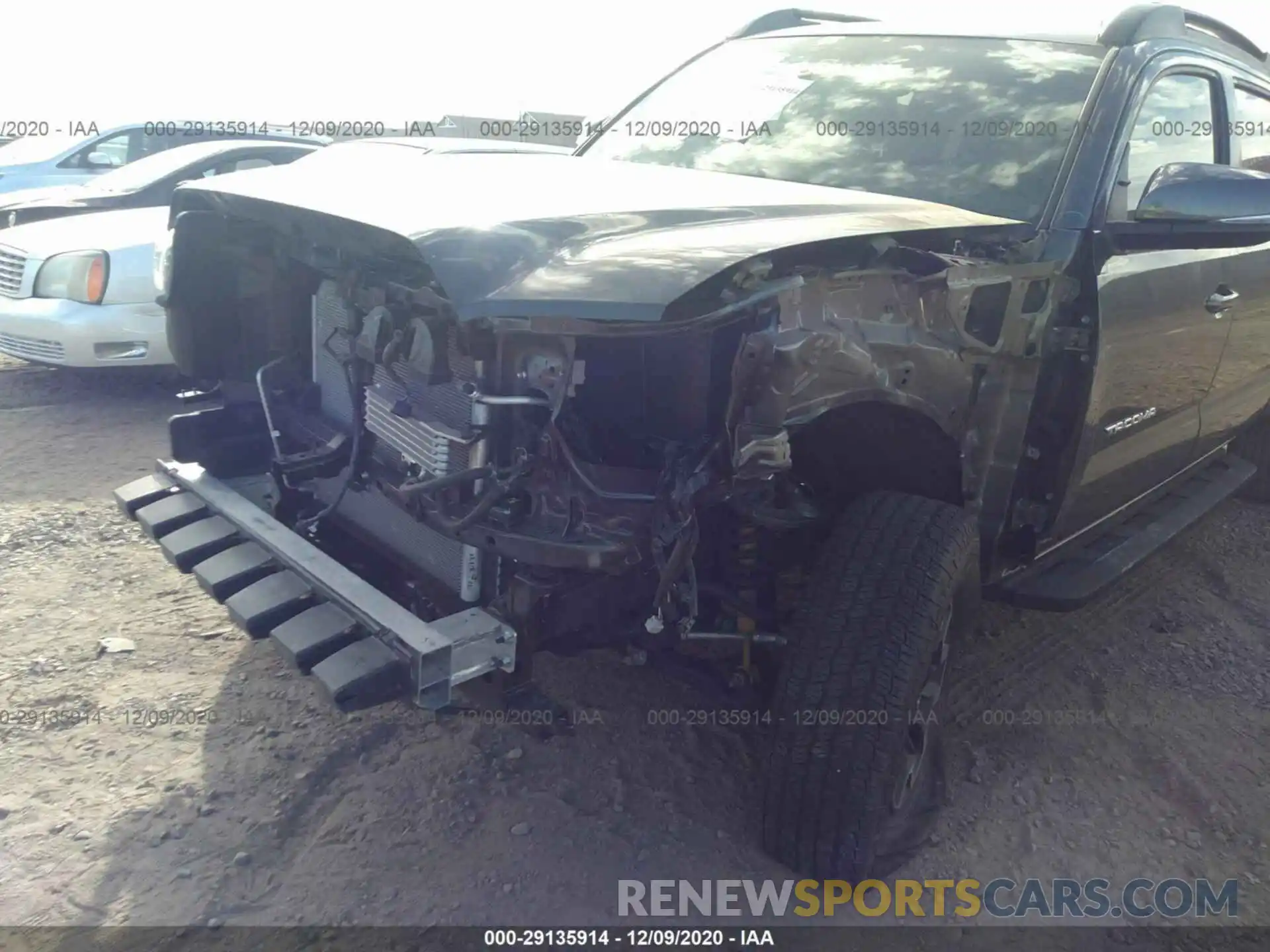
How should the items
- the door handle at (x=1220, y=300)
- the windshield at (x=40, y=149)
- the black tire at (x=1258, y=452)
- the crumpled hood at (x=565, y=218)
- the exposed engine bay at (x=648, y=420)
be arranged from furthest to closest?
the windshield at (x=40, y=149)
the black tire at (x=1258, y=452)
the door handle at (x=1220, y=300)
the exposed engine bay at (x=648, y=420)
the crumpled hood at (x=565, y=218)

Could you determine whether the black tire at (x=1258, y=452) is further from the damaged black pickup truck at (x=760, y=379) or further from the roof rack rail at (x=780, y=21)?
the roof rack rail at (x=780, y=21)

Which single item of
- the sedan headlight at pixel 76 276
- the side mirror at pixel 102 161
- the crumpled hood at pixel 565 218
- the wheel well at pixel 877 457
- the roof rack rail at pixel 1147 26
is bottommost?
the sedan headlight at pixel 76 276

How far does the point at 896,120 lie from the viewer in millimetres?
3369

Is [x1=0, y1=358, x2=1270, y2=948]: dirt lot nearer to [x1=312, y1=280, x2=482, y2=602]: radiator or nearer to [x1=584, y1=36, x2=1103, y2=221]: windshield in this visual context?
[x1=312, y1=280, x2=482, y2=602]: radiator

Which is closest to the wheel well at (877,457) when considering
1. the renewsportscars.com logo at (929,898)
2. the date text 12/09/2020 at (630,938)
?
the renewsportscars.com logo at (929,898)

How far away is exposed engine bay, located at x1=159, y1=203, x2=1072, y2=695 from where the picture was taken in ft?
7.29

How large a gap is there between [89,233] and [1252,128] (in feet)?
19.3

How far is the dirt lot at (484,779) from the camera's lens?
259cm

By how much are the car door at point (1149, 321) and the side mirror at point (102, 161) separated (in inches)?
394

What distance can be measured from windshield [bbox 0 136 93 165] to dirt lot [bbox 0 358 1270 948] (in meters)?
8.57

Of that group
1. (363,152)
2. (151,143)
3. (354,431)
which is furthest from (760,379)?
(151,143)

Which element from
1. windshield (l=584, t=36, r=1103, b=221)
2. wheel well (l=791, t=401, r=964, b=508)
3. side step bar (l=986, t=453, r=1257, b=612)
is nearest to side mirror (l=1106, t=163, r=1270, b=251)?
windshield (l=584, t=36, r=1103, b=221)

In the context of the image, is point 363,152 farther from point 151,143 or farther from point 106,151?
point 106,151

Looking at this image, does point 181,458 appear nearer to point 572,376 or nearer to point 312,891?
point 312,891
